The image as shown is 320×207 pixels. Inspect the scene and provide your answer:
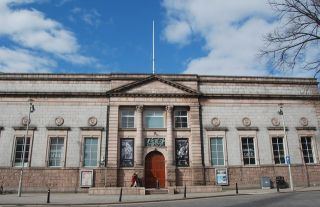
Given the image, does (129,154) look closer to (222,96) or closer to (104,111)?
(104,111)

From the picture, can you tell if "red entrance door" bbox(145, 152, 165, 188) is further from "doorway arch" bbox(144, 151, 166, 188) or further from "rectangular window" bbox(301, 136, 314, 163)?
"rectangular window" bbox(301, 136, 314, 163)

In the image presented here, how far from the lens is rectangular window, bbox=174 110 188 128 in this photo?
2939 centimetres

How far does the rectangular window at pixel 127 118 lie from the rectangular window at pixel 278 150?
1360 centimetres

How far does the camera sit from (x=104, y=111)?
2897 cm

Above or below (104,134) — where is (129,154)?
below

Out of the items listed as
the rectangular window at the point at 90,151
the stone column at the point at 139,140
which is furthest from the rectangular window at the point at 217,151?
the rectangular window at the point at 90,151

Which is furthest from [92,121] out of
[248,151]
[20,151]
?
[248,151]

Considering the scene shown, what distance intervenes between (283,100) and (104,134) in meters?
17.7

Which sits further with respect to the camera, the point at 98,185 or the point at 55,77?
the point at 55,77

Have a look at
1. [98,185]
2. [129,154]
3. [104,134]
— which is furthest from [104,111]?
[98,185]

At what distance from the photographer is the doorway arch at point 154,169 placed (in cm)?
A: 2789

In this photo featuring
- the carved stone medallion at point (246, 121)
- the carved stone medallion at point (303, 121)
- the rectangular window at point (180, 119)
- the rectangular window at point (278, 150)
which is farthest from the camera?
the carved stone medallion at point (303, 121)

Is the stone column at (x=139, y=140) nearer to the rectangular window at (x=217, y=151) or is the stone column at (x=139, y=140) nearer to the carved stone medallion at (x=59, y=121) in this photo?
the rectangular window at (x=217, y=151)

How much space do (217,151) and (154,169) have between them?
20.0 ft
